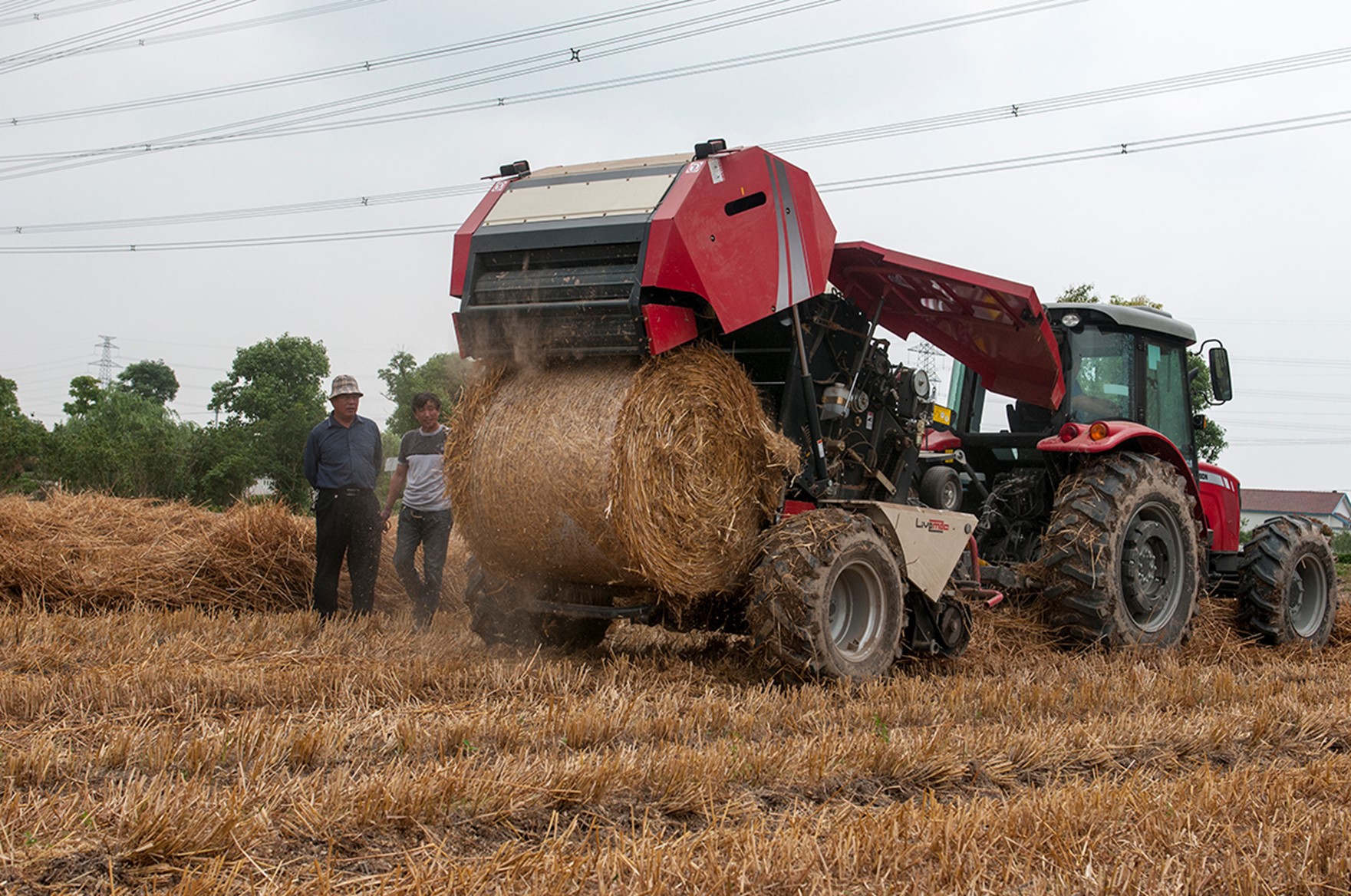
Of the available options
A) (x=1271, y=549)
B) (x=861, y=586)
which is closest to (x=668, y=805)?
(x=861, y=586)

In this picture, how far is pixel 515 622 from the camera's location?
6.43 m

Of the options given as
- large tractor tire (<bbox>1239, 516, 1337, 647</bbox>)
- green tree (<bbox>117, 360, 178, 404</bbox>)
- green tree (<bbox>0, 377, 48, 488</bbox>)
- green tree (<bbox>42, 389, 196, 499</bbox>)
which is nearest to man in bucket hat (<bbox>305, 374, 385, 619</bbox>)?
large tractor tire (<bbox>1239, 516, 1337, 647</bbox>)

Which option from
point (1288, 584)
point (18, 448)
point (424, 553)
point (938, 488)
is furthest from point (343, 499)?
point (18, 448)

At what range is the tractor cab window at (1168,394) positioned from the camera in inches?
322

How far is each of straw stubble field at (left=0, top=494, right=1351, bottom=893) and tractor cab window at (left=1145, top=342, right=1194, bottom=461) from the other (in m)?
2.46

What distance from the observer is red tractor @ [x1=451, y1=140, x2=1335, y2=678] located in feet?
18.1

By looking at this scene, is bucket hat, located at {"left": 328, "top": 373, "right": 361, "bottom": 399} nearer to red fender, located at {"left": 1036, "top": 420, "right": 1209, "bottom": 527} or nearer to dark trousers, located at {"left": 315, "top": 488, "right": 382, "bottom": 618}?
dark trousers, located at {"left": 315, "top": 488, "right": 382, "bottom": 618}

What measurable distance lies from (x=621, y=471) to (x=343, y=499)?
296 centimetres

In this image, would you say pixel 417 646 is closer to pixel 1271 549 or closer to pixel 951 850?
pixel 951 850

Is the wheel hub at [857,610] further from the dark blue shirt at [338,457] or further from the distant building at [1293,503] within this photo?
the distant building at [1293,503]

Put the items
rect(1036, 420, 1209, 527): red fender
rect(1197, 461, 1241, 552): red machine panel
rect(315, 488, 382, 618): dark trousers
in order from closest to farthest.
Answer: rect(1036, 420, 1209, 527): red fender
rect(315, 488, 382, 618): dark trousers
rect(1197, 461, 1241, 552): red machine panel

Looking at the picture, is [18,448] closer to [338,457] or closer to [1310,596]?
[338,457]

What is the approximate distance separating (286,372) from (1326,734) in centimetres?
5220

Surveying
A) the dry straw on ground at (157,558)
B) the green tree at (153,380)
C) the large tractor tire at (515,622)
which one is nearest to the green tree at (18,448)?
the dry straw on ground at (157,558)
